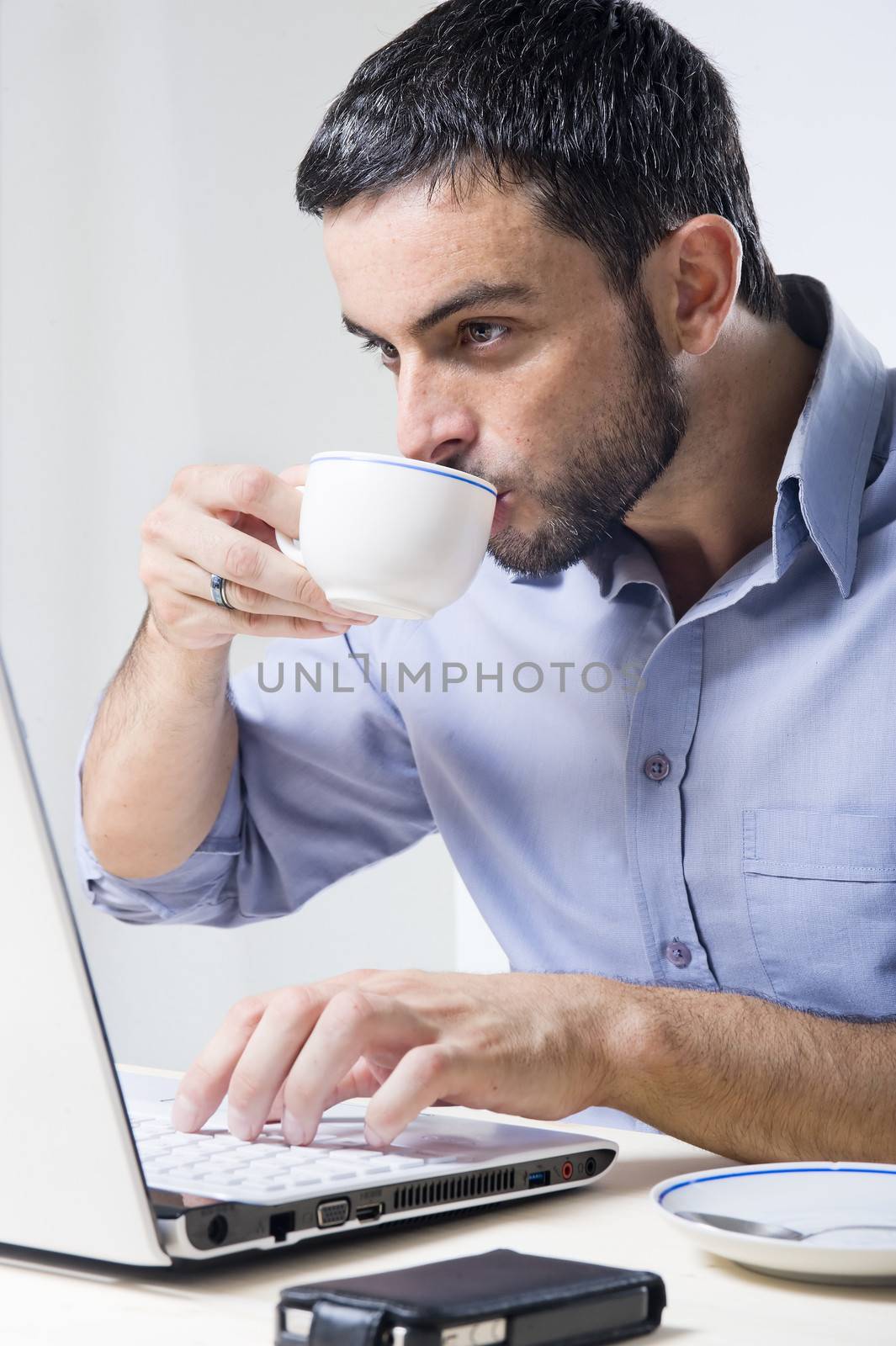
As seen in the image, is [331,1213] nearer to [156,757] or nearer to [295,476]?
[295,476]

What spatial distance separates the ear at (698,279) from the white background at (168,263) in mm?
823

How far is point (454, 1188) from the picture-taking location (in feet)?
2.04

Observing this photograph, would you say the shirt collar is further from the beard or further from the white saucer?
the white saucer

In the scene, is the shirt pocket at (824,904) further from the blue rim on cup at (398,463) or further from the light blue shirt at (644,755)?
the blue rim on cup at (398,463)

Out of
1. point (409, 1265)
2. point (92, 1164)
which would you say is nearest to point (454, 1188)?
point (409, 1265)

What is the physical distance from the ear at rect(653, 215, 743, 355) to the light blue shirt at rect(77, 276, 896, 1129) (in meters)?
0.11

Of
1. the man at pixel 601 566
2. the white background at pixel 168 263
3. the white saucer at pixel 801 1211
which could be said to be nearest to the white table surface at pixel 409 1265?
the white saucer at pixel 801 1211

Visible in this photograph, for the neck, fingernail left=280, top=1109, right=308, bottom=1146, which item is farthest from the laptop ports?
the neck

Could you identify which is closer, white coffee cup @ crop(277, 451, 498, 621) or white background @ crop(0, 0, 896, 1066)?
white coffee cup @ crop(277, 451, 498, 621)

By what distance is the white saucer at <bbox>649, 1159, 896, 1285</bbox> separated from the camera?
51 cm

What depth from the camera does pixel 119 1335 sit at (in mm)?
480

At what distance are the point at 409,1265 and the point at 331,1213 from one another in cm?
4

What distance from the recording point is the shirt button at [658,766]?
1205 mm

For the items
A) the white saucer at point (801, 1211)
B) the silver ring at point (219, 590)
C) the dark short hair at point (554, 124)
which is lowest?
the white saucer at point (801, 1211)
